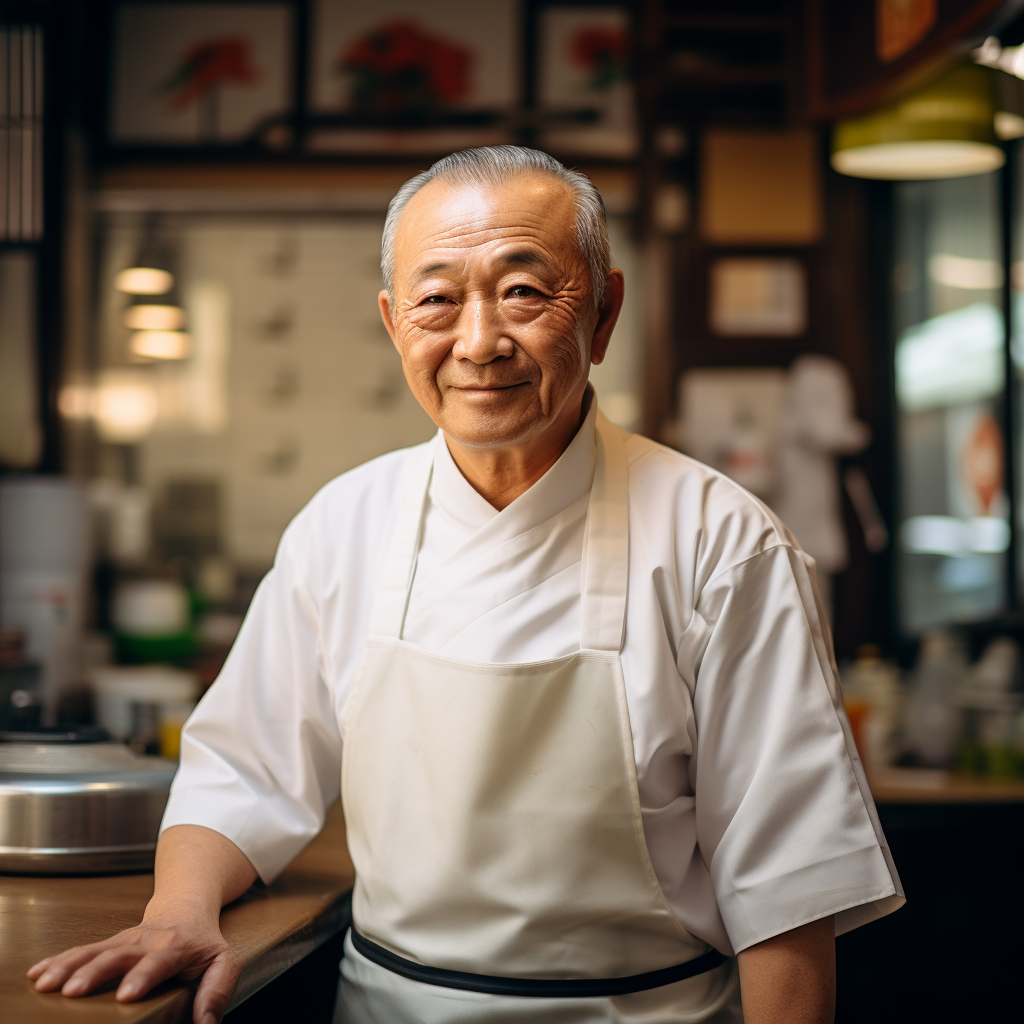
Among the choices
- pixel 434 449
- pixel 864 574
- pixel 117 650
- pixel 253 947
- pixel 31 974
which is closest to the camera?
pixel 31 974

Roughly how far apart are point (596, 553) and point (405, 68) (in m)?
3.77

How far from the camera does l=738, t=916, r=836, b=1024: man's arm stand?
1136mm

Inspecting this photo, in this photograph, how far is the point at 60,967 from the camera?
102cm

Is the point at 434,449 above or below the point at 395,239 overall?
below

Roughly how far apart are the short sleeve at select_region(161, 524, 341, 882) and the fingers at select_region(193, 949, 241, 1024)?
0.73 ft

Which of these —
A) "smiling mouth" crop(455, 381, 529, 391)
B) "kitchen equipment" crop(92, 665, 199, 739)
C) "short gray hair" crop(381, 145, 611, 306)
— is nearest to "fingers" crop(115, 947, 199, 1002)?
"smiling mouth" crop(455, 381, 529, 391)

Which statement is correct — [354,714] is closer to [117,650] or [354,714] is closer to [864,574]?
[117,650]

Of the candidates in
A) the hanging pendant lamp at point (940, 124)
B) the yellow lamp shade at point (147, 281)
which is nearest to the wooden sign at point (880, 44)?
the hanging pendant lamp at point (940, 124)

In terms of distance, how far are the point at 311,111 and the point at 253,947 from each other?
13.1 feet

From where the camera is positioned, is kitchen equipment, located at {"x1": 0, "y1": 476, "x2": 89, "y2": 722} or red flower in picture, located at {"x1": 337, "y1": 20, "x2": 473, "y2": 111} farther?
red flower in picture, located at {"x1": 337, "y1": 20, "x2": 473, "y2": 111}

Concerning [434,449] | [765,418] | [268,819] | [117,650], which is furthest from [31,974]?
[765,418]

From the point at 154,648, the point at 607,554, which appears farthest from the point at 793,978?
the point at 154,648

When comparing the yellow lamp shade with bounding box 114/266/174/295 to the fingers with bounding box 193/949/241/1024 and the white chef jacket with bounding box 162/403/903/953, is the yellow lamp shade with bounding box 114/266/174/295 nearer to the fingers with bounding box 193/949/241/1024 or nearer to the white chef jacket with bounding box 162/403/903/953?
the white chef jacket with bounding box 162/403/903/953

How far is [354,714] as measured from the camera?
1312mm
